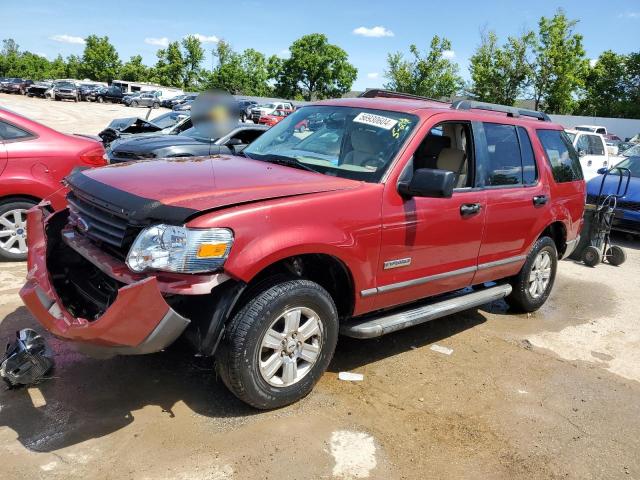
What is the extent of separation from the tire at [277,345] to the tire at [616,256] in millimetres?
6301

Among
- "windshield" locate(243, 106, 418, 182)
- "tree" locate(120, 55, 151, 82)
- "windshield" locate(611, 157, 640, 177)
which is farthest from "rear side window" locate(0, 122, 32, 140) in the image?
"tree" locate(120, 55, 151, 82)

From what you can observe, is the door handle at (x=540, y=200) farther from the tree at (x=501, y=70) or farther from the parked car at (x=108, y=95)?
the parked car at (x=108, y=95)

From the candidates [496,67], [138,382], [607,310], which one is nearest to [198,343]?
[138,382]

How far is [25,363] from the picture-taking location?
11.1 ft

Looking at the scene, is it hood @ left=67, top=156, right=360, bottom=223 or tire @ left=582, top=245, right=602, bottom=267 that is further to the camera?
tire @ left=582, top=245, right=602, bottom=267

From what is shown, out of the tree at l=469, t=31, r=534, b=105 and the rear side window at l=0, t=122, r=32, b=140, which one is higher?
the tree at l=469, t=31, r=534, b=105

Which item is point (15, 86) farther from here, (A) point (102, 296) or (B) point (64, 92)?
(A) point (102, 296)

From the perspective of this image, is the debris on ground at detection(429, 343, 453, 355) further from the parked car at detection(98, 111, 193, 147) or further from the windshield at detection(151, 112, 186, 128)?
the windshield at detection(151, 112, 186, 128)

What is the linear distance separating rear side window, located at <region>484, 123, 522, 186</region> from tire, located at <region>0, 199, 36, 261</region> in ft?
15.1

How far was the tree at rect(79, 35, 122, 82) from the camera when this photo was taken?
90.3 metres

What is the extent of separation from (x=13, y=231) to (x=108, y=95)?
172 ft

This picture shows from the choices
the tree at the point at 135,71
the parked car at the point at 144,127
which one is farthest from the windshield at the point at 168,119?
the tree at the point at 135,71

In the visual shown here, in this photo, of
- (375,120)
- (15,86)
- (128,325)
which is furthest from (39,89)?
(128,325)

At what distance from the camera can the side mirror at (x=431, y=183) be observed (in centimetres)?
356
